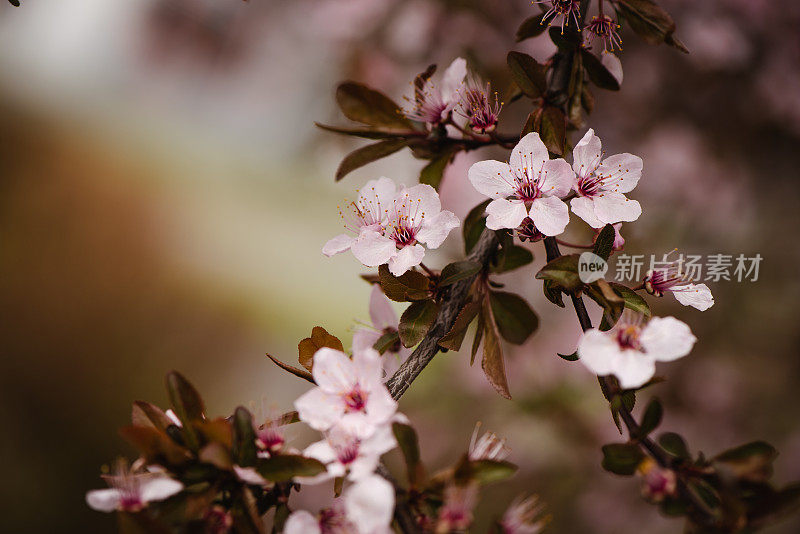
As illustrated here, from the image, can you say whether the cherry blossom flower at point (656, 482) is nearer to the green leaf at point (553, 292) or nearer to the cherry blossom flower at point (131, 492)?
the green leaf at point (553, 292)

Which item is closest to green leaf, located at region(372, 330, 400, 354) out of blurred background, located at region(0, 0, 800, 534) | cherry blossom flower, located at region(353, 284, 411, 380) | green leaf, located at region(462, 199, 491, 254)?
cherry blossom flower, located at region(353, 284, 411, 380)

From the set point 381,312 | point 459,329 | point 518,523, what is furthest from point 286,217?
point 518,523

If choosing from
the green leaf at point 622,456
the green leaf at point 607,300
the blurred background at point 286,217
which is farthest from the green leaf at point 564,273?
the blurred background at point 286,217

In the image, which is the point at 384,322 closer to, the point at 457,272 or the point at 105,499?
the point at 457,272

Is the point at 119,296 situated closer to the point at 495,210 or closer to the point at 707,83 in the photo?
the point at 495,210

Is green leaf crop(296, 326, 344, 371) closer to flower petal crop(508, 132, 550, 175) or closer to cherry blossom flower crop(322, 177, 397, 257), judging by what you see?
cherry blossom flower crop(322, 177, 397, 257)
